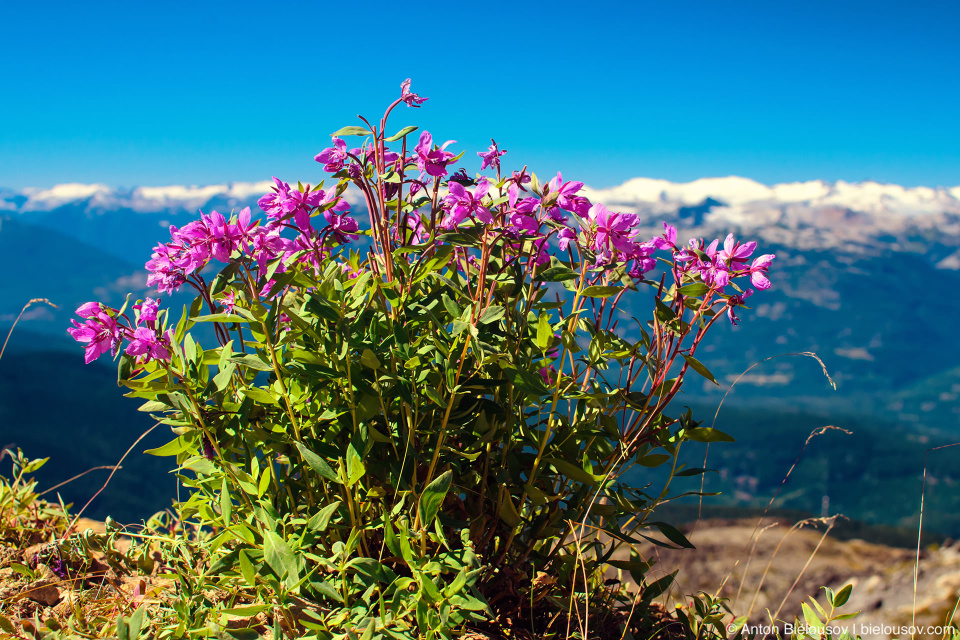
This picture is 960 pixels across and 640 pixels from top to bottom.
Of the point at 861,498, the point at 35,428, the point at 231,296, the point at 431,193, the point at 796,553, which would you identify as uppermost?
the point at 431,193

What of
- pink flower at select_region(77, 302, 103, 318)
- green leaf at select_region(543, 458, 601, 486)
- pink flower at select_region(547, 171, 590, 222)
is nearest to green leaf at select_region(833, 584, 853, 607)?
green leaf at select_region(543, 458, 601, 486)

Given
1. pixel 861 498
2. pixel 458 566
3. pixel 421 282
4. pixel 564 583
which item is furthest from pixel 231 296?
pixel 861 498

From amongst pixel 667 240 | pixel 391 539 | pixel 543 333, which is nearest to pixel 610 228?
pixel 667 240

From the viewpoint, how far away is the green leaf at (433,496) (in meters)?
2.17

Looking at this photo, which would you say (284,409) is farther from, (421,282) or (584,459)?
(584,459)

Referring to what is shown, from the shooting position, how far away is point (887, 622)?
18.5 ft

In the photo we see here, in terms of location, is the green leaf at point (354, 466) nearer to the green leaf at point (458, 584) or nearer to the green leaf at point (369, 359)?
the green leaf at point (369, 359)

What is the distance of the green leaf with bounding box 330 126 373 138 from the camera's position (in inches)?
93.9

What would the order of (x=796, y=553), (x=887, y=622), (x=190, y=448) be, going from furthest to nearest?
1. (x=796, y=553)
2. (x=887, y=622)
3. (x=190, y=448)

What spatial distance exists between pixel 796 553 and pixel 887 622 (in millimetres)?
3813

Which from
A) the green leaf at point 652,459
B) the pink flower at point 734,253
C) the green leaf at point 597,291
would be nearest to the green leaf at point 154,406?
the green leaf at point 597,291

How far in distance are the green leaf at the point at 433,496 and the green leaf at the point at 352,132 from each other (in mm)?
1383

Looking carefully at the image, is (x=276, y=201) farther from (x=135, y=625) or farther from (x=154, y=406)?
(x=135, y=625)

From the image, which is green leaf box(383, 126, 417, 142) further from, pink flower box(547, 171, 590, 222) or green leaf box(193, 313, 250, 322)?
green leaf box(193, 313, 250, 322)
